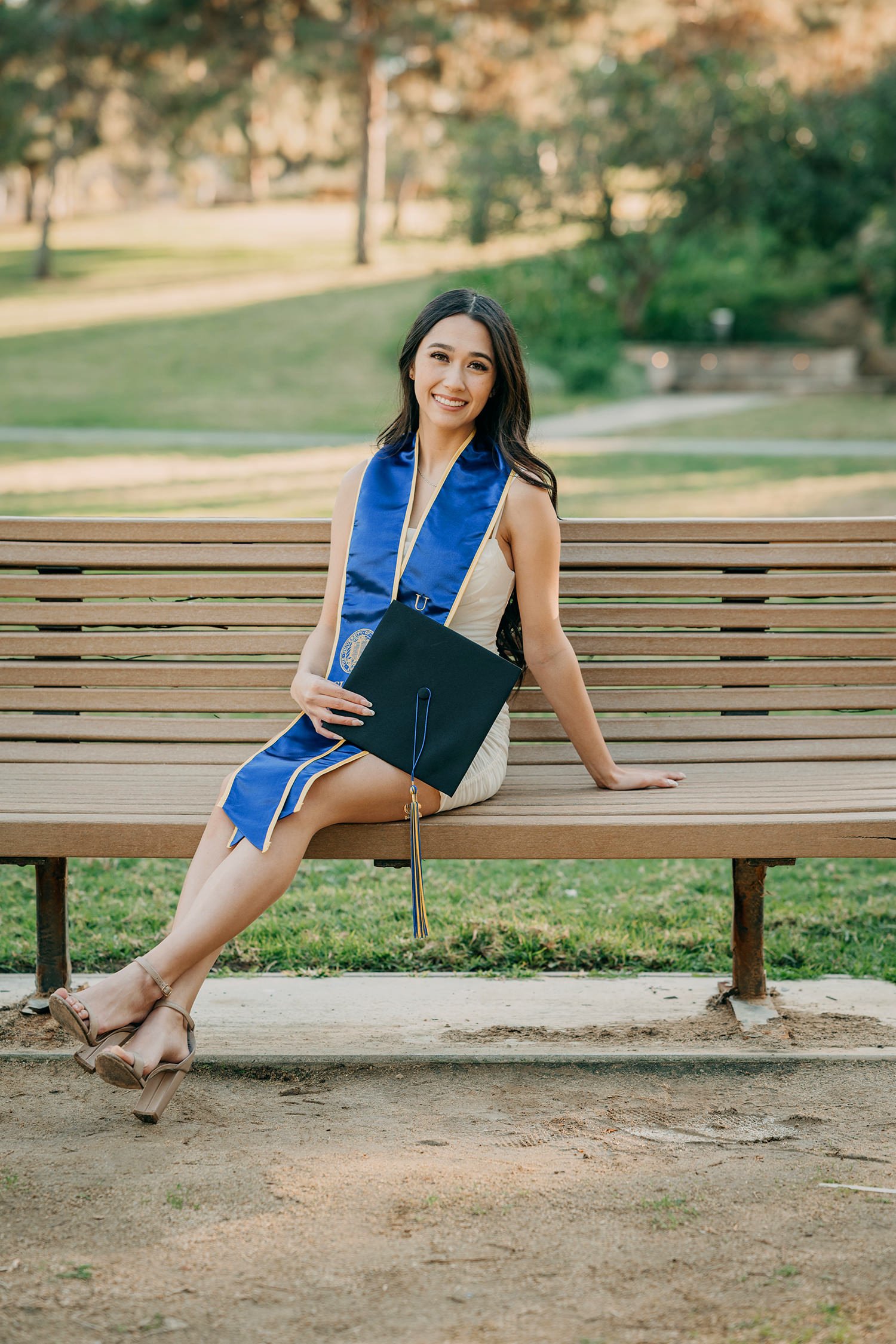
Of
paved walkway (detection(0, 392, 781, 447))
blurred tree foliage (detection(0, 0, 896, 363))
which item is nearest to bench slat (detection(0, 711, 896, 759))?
paved walkway (detection(0, 392, 781, 447))

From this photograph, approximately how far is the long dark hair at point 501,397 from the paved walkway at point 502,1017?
0.87m

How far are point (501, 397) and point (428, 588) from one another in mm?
527

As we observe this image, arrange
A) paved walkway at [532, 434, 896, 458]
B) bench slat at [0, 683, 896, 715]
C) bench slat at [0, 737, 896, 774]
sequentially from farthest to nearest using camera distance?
paved walkway at [532, 434, 896, 458]
bench slat at [0, 683, 896, 715]
bench slat at [0, 737, 896, 774]

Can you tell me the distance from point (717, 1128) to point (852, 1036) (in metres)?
0.62

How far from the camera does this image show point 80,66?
100 ft

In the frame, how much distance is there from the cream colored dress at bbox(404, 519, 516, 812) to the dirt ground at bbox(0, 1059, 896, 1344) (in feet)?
2.24

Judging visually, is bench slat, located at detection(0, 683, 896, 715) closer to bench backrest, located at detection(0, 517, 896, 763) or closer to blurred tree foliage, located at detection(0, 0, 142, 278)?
bench backrest, located at detection(0, 517, 896, 763)

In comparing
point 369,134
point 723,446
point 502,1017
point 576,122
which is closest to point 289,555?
point 502,1017

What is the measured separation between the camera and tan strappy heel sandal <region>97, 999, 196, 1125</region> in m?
2.63

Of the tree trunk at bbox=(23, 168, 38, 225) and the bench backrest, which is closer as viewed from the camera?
the bench backrest

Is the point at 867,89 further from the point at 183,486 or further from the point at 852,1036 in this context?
the point at 852,1036

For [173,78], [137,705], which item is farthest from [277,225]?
[137,705]

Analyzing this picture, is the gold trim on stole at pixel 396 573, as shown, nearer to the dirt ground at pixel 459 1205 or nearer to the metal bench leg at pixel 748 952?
the dirt ground at pixel 459 1205

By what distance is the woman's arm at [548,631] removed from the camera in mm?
3262
